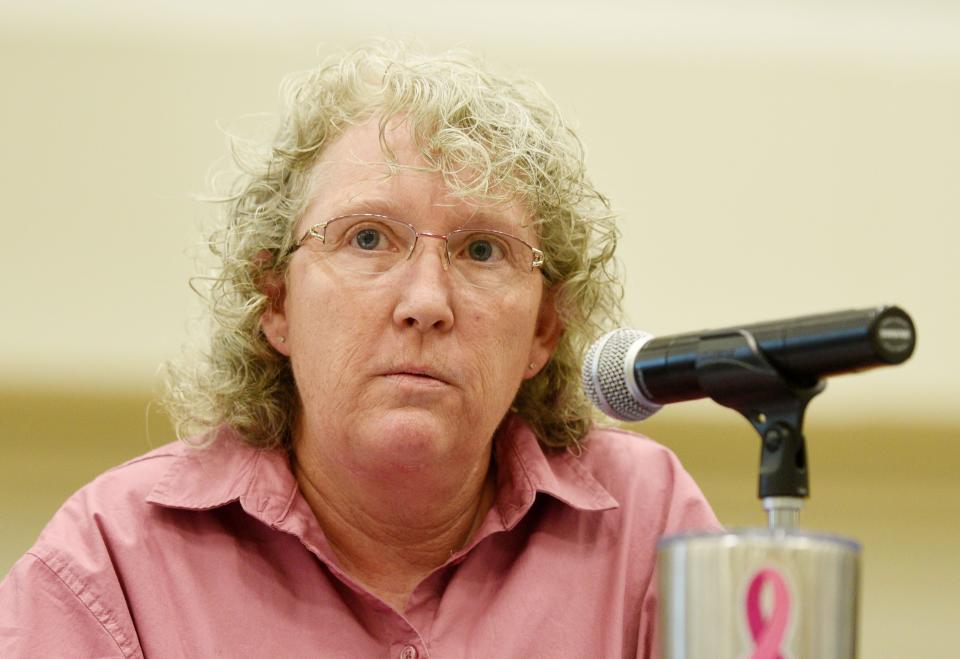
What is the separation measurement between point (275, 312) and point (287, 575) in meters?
0.45

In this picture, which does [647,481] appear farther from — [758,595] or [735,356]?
[758,595]

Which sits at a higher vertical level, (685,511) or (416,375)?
(416,375)

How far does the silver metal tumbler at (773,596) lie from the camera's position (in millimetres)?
882

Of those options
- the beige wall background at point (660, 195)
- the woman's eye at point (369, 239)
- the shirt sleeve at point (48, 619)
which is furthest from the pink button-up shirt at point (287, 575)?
the beige wall background at point (660, 195)

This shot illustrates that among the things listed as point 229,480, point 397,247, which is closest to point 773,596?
point 397,247

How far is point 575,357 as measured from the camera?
2.11 metres

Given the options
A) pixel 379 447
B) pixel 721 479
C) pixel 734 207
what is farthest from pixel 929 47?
pixel 379 447

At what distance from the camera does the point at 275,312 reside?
6.39ft

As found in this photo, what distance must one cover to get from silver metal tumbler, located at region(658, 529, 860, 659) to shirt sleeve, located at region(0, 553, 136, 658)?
38.5 inches

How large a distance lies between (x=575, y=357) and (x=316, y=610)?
2.23ft

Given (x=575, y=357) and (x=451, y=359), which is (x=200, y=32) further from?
(x=451, y=359)

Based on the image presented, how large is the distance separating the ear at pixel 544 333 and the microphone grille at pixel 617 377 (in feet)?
2.41

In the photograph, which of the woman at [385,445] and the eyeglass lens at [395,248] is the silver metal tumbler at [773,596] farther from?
the eyeglass lens at [395,248]

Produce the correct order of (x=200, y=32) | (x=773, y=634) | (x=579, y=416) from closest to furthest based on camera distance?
(x=773, y=634)
(x=579, y=416)
(x=200, y=32)
